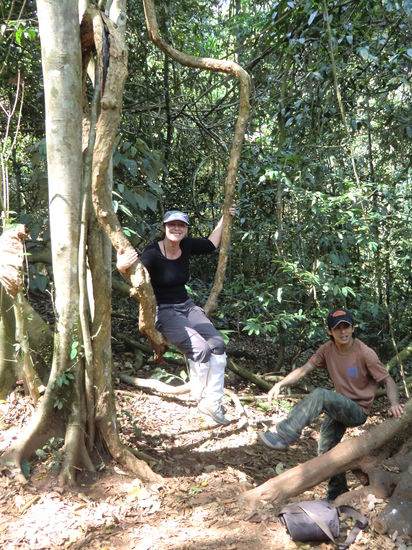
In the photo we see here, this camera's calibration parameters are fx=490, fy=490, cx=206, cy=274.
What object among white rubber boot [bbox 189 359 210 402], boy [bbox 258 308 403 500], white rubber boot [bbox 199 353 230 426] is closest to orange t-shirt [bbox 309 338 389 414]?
boy [bbox 258 308 403 500]

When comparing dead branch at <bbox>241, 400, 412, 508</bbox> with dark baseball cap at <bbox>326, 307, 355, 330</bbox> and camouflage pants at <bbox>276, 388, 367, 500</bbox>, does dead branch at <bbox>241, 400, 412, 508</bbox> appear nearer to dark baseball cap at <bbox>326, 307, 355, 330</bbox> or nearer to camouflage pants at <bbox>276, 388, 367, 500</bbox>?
camouflage pants at <bbox>276, 388, 367, 500</bbox>

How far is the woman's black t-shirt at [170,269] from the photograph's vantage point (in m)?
4.67

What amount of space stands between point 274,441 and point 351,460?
60cm

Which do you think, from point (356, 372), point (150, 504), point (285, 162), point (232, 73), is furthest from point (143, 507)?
point (285, 162)

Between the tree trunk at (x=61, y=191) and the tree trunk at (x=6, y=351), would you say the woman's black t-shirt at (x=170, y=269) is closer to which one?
Result: the tree trunk at (x=61, y=191)

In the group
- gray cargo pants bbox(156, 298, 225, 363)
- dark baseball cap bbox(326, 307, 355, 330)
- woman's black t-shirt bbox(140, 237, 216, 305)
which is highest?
woman's black t-shirt bbox(140, 237, 216, 305)

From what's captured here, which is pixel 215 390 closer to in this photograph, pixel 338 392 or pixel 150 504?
pixel 338 392

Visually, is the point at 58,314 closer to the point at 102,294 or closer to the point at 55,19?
the point at 102,294

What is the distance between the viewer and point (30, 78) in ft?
23.7

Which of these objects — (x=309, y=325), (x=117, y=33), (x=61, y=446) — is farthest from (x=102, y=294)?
(x=309, y=325)

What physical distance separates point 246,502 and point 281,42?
4998 millimetres

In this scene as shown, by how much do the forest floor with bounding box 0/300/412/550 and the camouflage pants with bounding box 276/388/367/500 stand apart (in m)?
0.43

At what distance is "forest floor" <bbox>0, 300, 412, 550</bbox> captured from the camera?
3.14 meters

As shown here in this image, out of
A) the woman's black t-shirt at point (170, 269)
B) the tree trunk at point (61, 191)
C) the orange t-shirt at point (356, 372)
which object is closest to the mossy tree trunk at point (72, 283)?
A: the tree trunk at point (61, 191)
